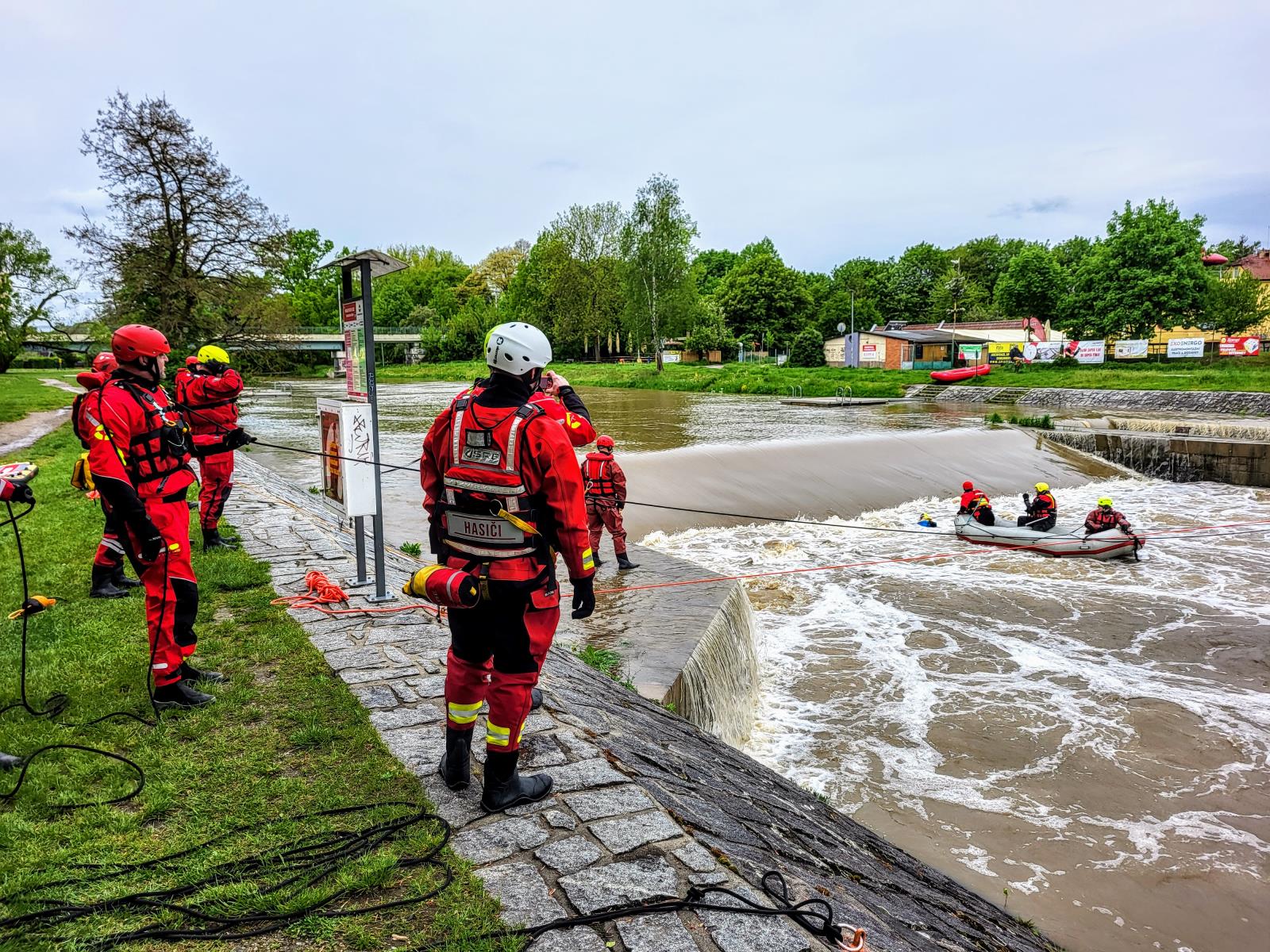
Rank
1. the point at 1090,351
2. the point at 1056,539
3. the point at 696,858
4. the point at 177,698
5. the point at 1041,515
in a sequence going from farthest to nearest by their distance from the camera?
the point at 1090,351, the point at 1041,515, the point at 1056,539, the point at 177,698, the point at 696,858

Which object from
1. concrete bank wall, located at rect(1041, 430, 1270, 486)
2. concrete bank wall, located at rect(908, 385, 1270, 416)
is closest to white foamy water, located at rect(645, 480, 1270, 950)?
concrete bank wall, located at rect(1041, 430, 1270, 486)

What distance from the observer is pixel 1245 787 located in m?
7.39

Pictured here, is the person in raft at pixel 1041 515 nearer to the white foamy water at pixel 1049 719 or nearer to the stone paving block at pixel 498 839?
the white foamy water at pixel 1049 719

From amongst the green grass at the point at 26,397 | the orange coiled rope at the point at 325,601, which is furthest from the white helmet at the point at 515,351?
the green grass at the point at 26,397

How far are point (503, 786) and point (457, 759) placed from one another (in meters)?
0.31

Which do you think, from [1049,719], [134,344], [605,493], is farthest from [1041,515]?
[134,344]

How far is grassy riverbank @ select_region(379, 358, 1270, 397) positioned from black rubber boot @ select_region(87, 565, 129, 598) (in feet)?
145

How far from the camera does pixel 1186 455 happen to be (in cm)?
2516

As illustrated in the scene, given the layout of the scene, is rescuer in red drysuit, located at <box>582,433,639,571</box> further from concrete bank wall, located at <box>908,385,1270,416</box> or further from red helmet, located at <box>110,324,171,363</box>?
concrete bank wall, located at <box>908,385,1270,416</box>

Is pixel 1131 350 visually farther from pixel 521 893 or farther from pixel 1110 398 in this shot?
pixel 521 893

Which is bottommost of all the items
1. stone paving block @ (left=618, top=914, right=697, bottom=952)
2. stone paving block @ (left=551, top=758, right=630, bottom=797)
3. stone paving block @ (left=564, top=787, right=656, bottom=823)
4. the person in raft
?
the person in raft

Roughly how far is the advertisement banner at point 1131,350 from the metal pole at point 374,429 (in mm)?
53370

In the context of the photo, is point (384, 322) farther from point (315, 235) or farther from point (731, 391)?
point (731, 391)

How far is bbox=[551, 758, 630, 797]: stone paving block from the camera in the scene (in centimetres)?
388
